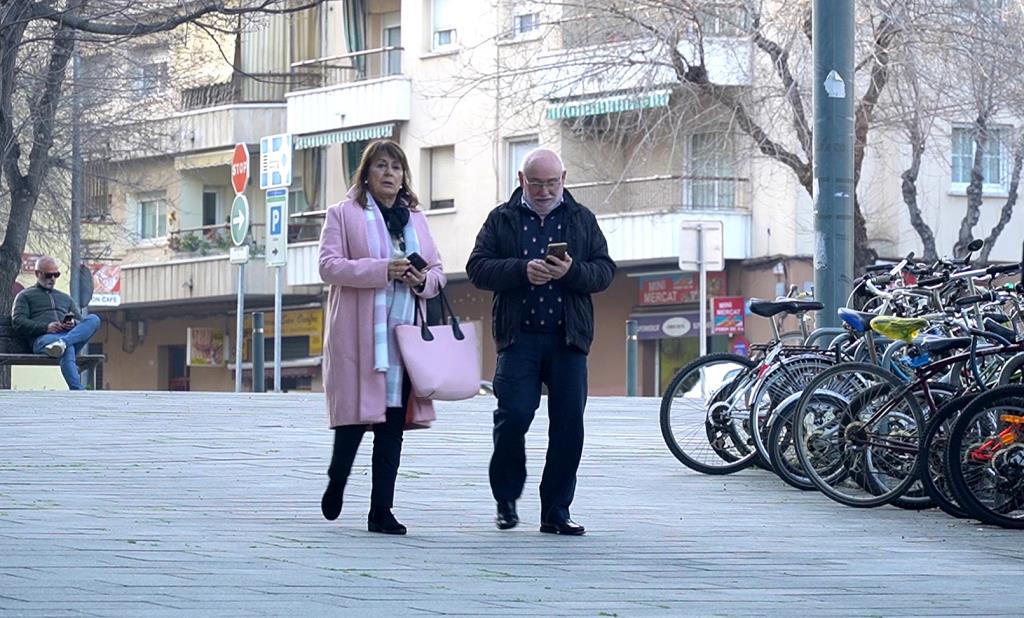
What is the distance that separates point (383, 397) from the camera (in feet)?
31.7

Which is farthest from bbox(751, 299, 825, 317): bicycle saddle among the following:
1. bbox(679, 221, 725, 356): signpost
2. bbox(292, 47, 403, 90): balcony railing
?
bbox(292, 47, 403, 90): balcony railing

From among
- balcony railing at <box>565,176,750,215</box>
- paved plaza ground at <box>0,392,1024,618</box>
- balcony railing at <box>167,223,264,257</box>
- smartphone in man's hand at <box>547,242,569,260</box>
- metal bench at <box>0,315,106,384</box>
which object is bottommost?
paved plaza ground at <box>0,392,1024,618</box>

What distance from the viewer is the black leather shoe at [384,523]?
382 inches

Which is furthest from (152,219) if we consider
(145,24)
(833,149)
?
(833,149)

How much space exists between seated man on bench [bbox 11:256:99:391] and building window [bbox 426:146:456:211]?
22225 mm

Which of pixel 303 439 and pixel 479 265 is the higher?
pixel 479 265

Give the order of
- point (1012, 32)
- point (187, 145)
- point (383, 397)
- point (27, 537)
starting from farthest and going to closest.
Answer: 1. point (187, 145)
2. point (1012, 32)
3. point (383, 397)
4. point (27, 537)

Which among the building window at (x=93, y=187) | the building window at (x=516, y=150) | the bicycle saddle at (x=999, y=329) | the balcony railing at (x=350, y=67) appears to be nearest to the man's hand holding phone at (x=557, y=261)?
the bicycle saddle at (x=999, y=329)

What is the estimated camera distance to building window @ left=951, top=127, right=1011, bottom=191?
32938 mm

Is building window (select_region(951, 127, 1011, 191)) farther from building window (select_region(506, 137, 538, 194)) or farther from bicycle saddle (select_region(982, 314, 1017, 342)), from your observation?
bicycle saddle (select_region(982, 314, 1017, 342))

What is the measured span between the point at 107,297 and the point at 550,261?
33.2 meters

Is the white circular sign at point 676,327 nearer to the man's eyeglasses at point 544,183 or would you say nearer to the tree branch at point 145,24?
the tree branch at point 145,24

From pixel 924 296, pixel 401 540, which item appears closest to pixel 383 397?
pixel 401 540

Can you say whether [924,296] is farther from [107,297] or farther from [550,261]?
[107,297]
